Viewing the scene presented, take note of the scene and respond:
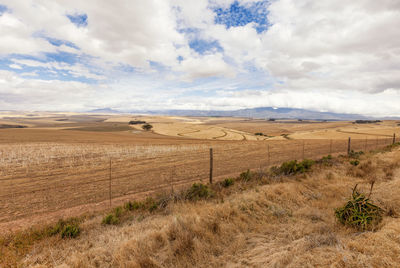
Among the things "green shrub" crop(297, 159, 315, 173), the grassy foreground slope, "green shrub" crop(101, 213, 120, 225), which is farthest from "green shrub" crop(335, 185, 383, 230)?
"green shrub" crop(101, 213, 120, 225)

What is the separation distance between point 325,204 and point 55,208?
476 inches

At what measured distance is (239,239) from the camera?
5.07m

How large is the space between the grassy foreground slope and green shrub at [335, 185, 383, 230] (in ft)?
0.69

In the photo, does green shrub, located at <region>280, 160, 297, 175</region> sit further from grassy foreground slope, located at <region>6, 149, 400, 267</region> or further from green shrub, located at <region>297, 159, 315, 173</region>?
grassy foreground slope, located at <region>6, 149, 400, 267</region>

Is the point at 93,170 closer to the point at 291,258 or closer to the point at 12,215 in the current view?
the point at 12,215

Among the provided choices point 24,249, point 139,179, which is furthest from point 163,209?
point 139,179

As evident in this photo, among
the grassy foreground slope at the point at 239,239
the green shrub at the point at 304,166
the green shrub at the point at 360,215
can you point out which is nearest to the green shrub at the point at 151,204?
the grassy foreground slope at the point at 239,239

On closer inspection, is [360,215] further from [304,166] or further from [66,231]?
[66,231]

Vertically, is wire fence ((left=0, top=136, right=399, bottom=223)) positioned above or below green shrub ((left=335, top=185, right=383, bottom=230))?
below

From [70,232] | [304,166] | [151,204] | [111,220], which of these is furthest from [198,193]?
Result: [304,166]

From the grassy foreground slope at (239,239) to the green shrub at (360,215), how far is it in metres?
0.21

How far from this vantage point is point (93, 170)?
664 inches

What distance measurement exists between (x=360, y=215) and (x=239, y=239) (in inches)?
139

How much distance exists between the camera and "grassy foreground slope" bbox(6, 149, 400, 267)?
3.96 meters
